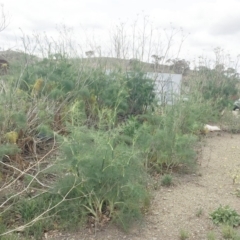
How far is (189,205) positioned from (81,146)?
5.34 feet

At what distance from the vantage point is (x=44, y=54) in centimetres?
723

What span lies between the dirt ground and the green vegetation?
0.12m

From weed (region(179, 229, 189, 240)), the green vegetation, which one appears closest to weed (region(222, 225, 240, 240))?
the green vegetation

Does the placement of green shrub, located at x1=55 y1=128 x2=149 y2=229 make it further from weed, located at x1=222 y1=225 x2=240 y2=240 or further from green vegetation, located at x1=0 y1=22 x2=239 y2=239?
weed, located at x1=222 y1=225 x2=240 y2=240

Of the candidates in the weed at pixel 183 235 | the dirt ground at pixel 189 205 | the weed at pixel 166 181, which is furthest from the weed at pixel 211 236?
the weed at pixel 166 181

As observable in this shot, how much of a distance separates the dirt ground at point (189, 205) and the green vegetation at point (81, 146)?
12 centimetres

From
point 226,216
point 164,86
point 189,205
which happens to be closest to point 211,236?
point 226,216

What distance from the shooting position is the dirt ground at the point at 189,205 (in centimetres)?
348

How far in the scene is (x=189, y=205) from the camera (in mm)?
4195

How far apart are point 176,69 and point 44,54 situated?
210 inches

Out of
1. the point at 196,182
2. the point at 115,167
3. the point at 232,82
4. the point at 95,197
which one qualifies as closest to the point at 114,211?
the point at 95,197

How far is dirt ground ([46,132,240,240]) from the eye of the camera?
348 cm

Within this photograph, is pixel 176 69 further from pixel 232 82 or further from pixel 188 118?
pixel 188 118

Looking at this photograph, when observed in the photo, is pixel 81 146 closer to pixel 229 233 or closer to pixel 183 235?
pixel 183 235
